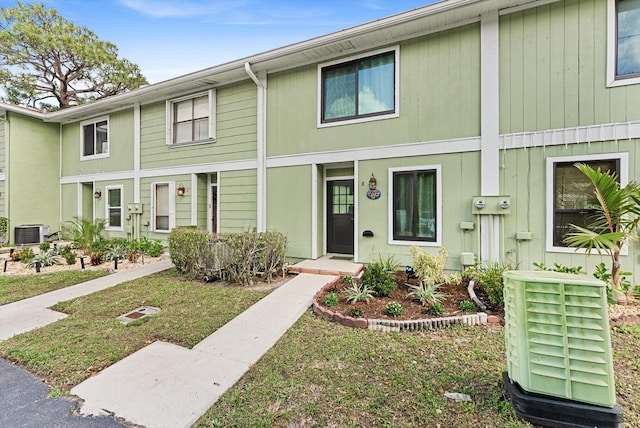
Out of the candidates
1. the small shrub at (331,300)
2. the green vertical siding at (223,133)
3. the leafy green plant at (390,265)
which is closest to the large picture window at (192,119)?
the green vertical siding at (223,133)

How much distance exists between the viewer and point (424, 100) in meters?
5.88

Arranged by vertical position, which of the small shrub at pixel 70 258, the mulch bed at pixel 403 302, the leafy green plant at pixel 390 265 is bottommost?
the mulch bed at pixel 403 302

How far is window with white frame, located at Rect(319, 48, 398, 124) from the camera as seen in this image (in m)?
6.25

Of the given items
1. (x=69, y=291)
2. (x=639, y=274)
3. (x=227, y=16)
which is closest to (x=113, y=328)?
(x=69, y=291)

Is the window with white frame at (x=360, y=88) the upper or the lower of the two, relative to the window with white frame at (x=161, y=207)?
upper

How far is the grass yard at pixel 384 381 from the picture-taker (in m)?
2.09

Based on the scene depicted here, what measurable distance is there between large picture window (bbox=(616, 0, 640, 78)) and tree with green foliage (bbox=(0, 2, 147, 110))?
1998 centimetres

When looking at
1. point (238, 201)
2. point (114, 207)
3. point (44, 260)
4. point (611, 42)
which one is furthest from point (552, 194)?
point (114, 207)

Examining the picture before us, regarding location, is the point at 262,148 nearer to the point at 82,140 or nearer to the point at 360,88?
the point at 360,88

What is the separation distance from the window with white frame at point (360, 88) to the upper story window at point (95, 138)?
8409mm

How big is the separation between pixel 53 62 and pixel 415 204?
62.6 ft

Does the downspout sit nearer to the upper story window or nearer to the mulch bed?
the mulch bed

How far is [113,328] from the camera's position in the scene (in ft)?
12.1

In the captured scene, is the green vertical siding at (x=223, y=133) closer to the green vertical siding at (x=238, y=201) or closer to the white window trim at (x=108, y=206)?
the green vertical siding at (x=238, y=201)
